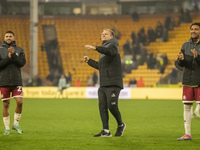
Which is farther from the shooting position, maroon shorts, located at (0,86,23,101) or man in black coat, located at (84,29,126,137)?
maroon shorts, located at (0,86,23,101)

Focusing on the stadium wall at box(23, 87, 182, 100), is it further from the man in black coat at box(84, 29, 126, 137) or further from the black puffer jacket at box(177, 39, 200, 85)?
the black puffer jacket at box(177, 39, 200, 85)

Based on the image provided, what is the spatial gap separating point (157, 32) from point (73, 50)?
779 cm

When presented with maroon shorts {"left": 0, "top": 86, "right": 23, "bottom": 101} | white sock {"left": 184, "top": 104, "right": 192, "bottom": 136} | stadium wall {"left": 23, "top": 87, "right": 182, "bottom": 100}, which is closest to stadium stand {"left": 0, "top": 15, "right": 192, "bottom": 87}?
stadium wall {"left": 23, "top": 87, "right": 182, "bottom": 100}

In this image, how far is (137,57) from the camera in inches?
1303

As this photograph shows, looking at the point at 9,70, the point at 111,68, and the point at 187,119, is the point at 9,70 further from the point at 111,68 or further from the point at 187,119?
the point at 187,119

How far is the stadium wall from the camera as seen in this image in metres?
26.6

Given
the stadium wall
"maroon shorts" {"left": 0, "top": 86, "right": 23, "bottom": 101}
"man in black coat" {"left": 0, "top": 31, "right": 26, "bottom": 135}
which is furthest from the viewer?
the stadium wall

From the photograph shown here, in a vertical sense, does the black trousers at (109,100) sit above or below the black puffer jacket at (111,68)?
below

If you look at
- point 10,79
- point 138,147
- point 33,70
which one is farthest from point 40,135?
point 33,70

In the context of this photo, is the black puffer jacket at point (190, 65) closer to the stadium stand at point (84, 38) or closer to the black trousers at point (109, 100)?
the black trousers at point (109, 100)

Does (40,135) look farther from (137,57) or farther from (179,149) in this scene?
(137,57)

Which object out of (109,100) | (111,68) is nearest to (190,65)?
(111,68)

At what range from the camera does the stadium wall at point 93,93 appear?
26625mm

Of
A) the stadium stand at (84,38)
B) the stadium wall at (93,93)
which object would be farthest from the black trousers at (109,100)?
the stadium stand at (84,38)
